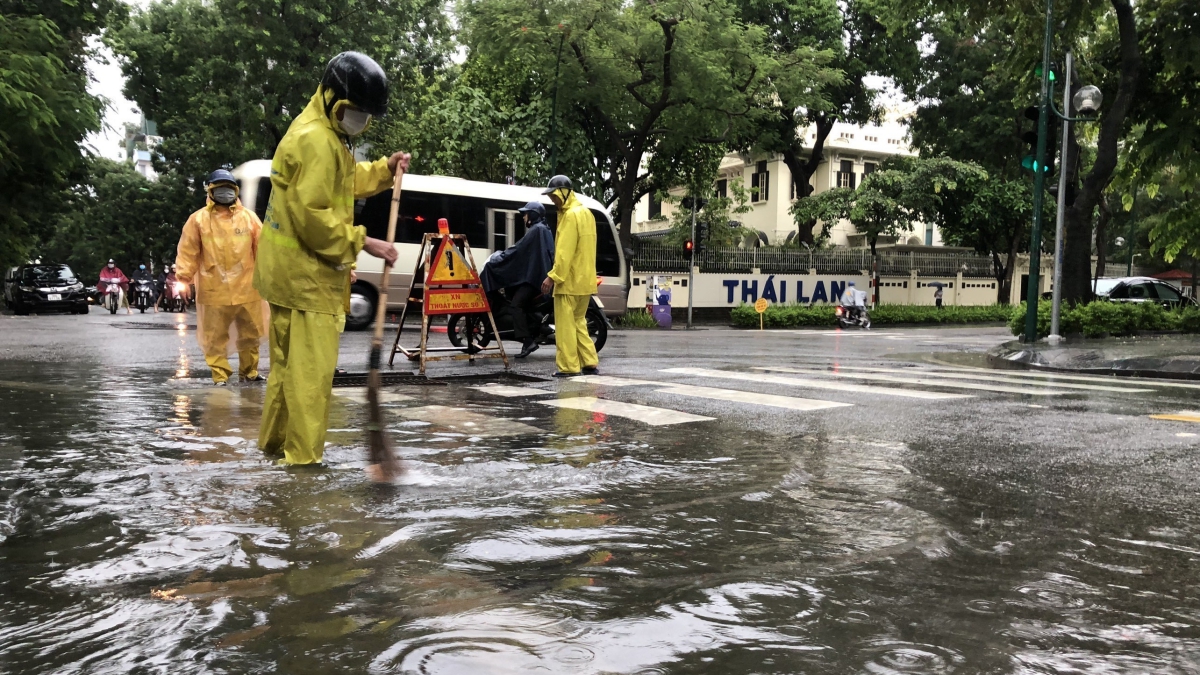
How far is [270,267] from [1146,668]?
369cm

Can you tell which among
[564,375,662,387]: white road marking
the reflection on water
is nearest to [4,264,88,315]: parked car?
[564,375,662,387]: white road marking

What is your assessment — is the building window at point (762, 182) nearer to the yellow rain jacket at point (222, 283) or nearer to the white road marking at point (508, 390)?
the white road marking at point (508, 390)

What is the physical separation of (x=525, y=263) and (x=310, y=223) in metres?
6.19

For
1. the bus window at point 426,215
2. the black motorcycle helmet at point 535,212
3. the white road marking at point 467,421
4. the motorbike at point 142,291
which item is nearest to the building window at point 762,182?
the motorbike at point 142,291

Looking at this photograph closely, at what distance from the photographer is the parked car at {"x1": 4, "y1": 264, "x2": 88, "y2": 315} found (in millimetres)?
27469

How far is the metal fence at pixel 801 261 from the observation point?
3009 cm

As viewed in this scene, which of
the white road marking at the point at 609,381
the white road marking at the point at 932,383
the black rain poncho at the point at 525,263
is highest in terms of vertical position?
the black rain poncho at the point at 525,263

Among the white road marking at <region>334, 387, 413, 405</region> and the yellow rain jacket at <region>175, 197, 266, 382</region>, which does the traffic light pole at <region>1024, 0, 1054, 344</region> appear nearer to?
the white road marking at <region>334, 387, 413, 405</region>

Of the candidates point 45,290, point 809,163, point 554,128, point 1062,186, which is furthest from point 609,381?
point 809,163

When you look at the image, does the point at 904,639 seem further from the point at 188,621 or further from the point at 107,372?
the point at 107,372

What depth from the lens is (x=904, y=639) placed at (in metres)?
2.34

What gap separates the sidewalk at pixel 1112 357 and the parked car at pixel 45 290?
24.9 m

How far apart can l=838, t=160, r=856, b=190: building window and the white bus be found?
2555 centimetres

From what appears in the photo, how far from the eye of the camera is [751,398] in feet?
23.6
